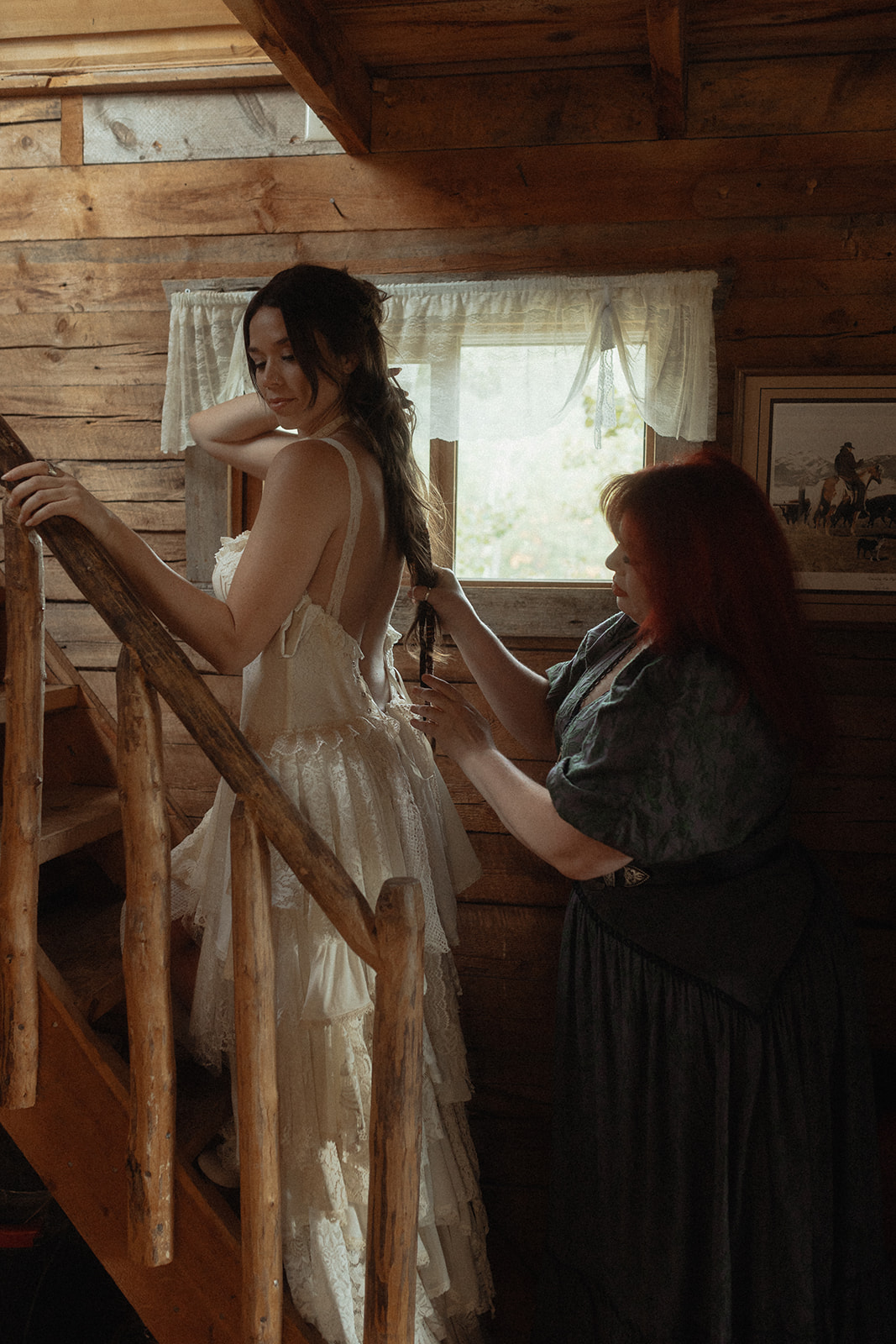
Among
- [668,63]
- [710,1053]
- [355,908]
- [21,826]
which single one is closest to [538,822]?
[355,908]

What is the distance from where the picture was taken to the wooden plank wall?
→ 2.34 meters

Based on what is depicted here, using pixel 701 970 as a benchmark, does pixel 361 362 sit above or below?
above

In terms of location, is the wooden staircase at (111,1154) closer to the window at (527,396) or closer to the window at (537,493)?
the window at (527,396)

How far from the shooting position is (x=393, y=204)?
2480 millimetres

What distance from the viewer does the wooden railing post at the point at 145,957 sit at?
5.01 feet

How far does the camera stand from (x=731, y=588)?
1.53 meters

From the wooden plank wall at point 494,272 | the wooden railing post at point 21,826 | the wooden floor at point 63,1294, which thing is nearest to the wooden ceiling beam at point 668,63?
the wooden plank wall at point 494,272

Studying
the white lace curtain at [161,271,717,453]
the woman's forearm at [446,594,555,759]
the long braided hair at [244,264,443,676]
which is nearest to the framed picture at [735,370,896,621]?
the white lace curtain at [161,271,717,453]

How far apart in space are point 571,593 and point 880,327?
0.99 m

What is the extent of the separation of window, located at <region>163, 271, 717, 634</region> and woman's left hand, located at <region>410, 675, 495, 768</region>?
28.3 inches

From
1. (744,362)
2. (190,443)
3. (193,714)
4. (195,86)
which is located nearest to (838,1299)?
(193,714)

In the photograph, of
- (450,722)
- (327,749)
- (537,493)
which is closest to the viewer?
(327,749)

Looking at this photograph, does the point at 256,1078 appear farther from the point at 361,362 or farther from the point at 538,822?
the point at 361,362

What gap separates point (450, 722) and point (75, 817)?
2.63 feet
